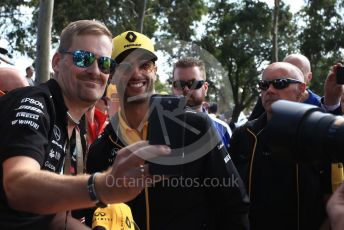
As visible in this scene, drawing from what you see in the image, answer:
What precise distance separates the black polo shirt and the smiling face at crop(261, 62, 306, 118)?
7.11ft

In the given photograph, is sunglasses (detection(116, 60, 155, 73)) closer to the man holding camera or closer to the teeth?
the teeth

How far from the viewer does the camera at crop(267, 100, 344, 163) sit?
1.45m

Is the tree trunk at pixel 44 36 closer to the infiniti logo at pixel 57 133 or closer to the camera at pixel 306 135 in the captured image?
the infiniti logo at pixel 57 133

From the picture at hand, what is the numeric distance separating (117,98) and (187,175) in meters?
0.89

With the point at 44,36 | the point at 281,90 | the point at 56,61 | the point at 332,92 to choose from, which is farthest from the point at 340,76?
the point at 44,36

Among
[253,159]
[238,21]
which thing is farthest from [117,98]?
[238,21]

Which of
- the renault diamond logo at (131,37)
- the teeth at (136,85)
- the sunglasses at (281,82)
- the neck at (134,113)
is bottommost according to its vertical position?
the neck at (134,113)

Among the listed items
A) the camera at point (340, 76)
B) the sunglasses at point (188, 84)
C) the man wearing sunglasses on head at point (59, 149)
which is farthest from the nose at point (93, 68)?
the sunglasses at point (188, 84)

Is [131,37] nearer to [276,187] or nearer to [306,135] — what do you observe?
[276,187]

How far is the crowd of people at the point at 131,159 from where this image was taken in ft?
6.18

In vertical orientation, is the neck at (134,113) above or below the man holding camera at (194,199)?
above

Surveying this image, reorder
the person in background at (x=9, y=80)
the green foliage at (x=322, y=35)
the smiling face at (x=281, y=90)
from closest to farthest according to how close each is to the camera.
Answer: the smiling face at (x=281, y=90)
the person in background at (x=9, y=80)
the green foliage at (x=322, y=35)

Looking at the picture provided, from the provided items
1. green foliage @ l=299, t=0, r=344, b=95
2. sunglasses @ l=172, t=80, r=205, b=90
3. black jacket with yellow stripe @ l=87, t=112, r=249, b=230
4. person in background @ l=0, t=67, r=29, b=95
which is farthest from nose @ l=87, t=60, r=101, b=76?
green foliage @ l=299, t=0, r=344, b=95

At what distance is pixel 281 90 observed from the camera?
13.5ft
